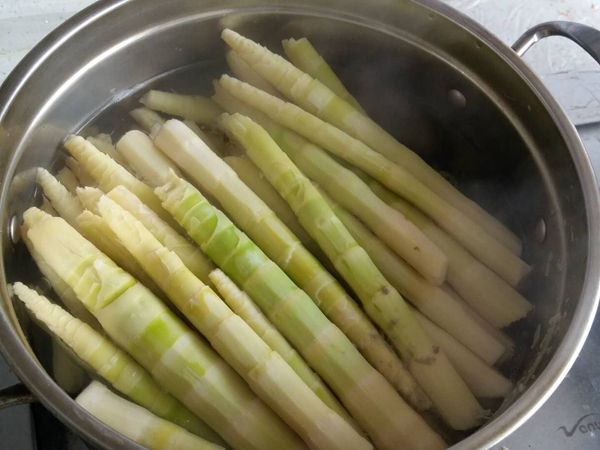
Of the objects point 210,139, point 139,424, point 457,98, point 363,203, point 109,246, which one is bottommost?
point 139,424

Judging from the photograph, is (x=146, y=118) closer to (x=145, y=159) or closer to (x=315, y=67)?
(x=145, y=159)

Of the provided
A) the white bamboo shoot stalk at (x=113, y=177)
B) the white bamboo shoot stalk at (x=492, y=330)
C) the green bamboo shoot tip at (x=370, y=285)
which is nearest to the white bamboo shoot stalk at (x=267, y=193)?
the green bamboo shoot tip at (x=370, y=285)

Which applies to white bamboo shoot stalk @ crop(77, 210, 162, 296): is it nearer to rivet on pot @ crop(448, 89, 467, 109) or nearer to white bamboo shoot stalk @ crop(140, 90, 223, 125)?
white bamboo shoot stalk @ crop(140, 90, 223, 125)

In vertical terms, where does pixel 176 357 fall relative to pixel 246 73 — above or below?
below

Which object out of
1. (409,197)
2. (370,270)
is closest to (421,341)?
(370,270)

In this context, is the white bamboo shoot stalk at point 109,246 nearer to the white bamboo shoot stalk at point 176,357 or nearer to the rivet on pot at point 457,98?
the white bamboo shoot stalk at point 176,357

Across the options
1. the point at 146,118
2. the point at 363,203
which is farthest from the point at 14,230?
the point at 363,203
